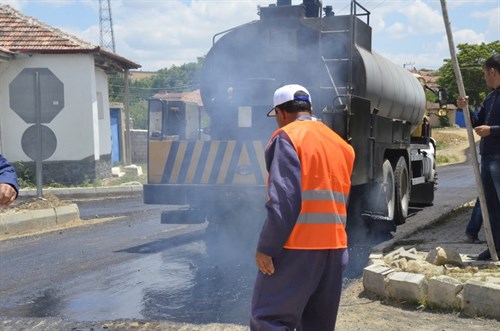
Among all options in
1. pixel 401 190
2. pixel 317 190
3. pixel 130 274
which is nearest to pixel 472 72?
pixel 401 190

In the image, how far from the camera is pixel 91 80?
18.9m

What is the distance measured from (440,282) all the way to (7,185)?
343cm

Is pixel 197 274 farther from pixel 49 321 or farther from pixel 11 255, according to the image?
pixel 11 255

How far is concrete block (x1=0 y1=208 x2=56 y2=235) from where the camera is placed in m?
10.1

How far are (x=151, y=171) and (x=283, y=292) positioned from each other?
16.0ft

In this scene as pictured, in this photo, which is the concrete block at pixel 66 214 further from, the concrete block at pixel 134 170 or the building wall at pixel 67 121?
the concrete block at pixel 134 170

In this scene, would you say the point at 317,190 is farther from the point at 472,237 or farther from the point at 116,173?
the point at 116,173

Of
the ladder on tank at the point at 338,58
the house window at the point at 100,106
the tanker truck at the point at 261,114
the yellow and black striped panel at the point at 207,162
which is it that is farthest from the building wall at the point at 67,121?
the ladder on tank at the point at 338,58

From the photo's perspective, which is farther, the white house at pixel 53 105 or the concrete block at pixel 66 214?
the white house at pixel 53 105

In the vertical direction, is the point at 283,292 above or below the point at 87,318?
above

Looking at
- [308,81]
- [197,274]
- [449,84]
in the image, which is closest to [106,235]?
[197,274]

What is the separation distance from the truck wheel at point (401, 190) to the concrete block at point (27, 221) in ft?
A: 19.8

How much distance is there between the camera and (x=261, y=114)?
7.94 m

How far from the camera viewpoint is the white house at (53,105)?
60.8 ft
